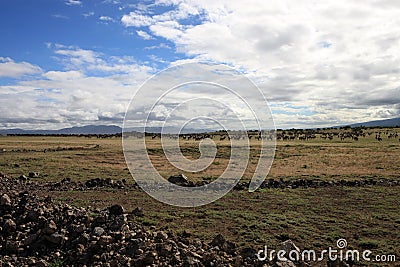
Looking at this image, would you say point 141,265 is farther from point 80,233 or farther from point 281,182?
point 281,182

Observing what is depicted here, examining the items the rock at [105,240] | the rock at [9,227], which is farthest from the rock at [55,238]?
the rock at [9,227]

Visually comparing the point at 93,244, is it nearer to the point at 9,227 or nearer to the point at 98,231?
the point at 98,231

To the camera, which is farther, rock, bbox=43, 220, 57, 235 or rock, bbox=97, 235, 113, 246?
rock, bbox=43, 220, 57, 235

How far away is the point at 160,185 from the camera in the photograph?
17797 mm

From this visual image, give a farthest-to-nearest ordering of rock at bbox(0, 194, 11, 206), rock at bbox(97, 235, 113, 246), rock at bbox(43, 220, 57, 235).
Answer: rock at bbox(0, 194, 11, 206) < rock at bbox(43, 220, 57, 235) < rock at bbox(97, 235, 113, 246)

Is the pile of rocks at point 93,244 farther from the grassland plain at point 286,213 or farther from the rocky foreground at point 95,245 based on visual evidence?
the grassland plain at point 286,213

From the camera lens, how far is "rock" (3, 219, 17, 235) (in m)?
9.07

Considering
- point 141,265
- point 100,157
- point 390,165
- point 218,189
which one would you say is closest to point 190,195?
point 218,189

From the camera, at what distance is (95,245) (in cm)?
767

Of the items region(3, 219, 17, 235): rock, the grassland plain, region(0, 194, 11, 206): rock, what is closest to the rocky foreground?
region(3, 219, 17, 235): rock

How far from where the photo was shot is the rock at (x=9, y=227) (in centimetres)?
907

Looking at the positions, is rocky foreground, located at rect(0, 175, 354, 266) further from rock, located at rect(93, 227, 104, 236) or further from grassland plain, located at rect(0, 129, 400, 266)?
grassland plain, located at rect(0, 129, 400, 266)

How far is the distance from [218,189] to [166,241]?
9262 millimetres

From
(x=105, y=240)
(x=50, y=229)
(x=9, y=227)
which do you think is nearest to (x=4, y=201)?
(x=9, y=227)
